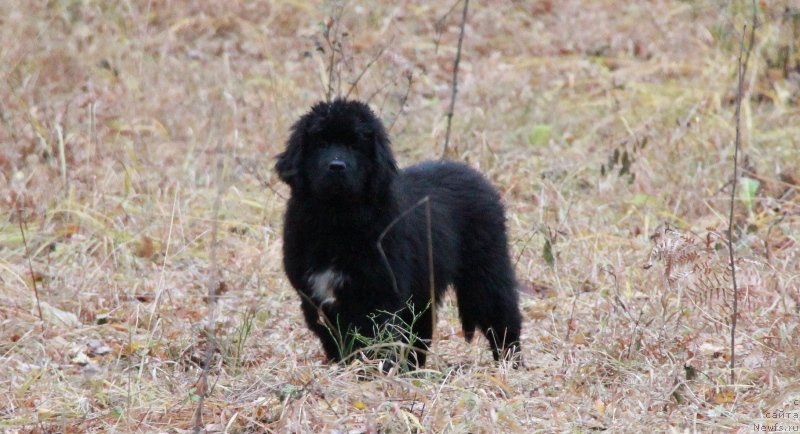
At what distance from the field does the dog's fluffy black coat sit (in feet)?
1.27

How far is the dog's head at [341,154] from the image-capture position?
541 centimetres

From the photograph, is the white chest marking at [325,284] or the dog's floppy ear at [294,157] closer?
the white chest marking at [325,284]

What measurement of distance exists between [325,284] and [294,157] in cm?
66

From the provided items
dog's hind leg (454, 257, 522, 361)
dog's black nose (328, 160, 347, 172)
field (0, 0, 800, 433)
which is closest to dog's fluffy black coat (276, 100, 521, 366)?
dog's black nose (328, 160, 347, 172)

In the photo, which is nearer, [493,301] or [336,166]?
[336,166]

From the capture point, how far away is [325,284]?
539 centimetres

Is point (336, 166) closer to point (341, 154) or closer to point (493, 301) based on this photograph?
point (341, 154)

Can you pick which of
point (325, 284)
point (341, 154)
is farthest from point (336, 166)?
point (325, 284)

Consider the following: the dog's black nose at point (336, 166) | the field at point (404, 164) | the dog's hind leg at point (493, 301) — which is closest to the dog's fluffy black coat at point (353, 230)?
the dog's black nose at point (336, 166)

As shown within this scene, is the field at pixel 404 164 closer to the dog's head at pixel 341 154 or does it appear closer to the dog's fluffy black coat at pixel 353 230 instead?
the dog's fluffy black coat at pixel 353 230

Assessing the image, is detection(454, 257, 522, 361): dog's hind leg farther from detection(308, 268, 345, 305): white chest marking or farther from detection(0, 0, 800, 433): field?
detection(308, 268, 345, 305): white chest marking

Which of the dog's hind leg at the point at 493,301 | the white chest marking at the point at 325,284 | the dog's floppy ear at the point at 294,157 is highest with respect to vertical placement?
the dog's floppy ear at the point at 294,157

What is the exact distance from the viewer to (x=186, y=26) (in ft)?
41.6

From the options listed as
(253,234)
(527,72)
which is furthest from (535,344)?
(527,72)
